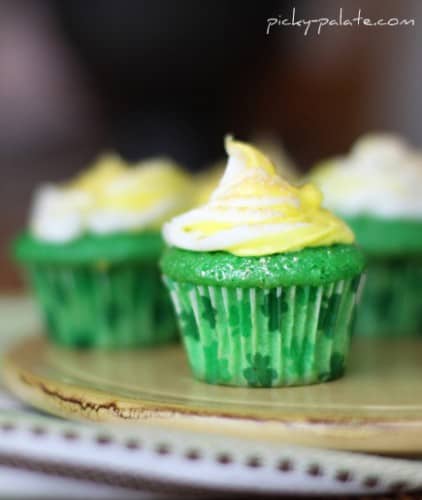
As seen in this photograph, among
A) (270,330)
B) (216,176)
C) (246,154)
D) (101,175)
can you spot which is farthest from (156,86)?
(270,330)

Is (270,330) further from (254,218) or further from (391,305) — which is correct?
(391,305)

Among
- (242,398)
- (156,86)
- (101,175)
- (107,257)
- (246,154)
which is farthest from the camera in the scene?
(156,86)

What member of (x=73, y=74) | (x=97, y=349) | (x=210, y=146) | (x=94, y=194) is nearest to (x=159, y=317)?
(x=97, y=349)

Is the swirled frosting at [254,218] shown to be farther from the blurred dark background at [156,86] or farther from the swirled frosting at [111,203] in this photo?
the blurred dark background at [156,86]

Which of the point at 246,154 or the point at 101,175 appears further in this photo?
the point at 101,175

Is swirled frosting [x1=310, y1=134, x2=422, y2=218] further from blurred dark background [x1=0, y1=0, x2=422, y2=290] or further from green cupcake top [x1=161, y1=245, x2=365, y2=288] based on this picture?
blurred dark background [x1=0, y1=0, x2=422, y2=290]

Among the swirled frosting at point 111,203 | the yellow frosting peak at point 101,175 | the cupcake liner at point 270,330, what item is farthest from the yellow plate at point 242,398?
the yellow frosting peak at point 101,175
